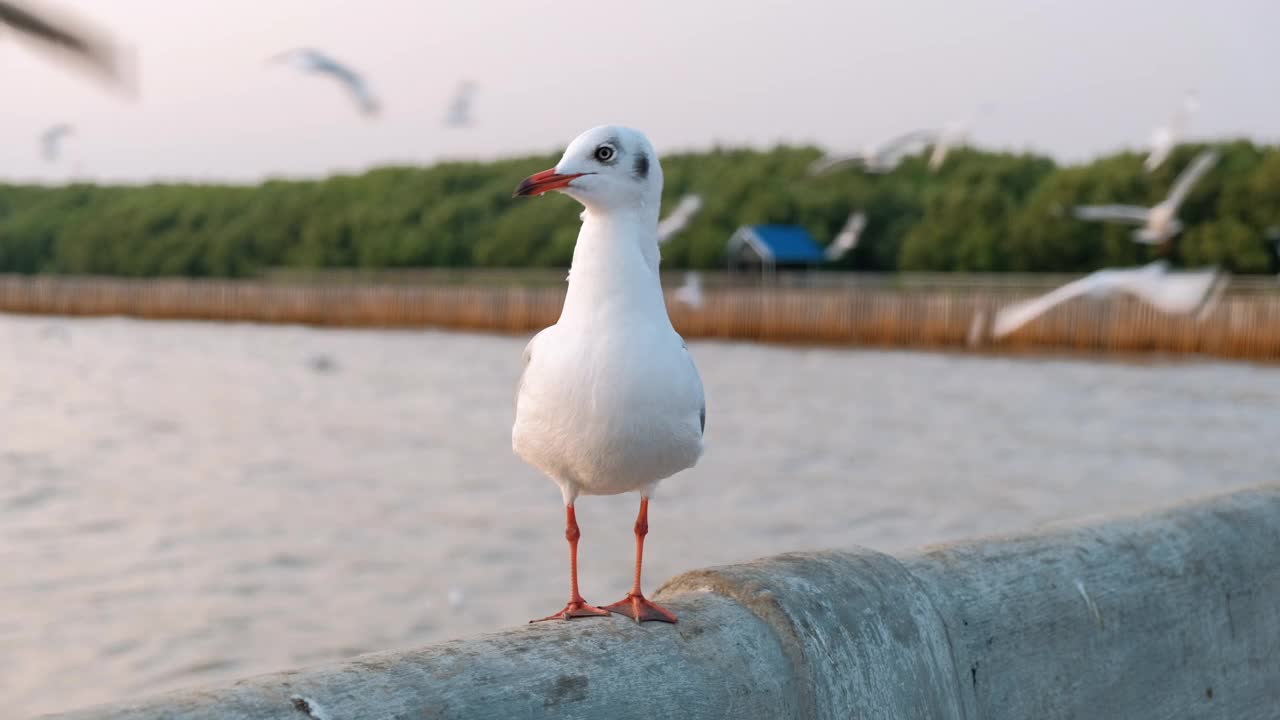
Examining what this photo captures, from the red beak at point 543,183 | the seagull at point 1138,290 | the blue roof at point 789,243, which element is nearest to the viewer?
the red beak at point 543,183

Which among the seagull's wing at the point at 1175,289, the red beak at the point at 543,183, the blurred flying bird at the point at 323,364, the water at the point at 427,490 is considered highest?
the red beak at the point at 543,183

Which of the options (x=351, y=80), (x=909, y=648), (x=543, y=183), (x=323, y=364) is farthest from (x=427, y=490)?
(x=323, y=364)

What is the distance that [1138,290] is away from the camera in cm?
997

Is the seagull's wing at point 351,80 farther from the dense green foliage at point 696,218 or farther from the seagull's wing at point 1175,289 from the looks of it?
the dense green foliage at point 696,218

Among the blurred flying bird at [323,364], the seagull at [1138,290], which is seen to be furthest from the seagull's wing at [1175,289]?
the blurred flying bird at [323,364]

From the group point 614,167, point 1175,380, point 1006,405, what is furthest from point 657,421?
point 1175,380

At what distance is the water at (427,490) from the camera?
9.33 m

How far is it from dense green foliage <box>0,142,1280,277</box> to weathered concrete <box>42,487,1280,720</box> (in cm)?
3715

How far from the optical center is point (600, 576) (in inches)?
411

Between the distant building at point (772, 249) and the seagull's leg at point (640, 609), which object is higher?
the distant building at point (772, 249)

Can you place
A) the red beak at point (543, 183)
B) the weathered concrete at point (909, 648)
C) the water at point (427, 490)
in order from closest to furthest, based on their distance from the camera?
the weathered concrete at point (909, 648), the red beak at point (543, 183), the water at point (427, 490)

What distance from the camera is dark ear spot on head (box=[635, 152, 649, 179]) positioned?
2.52 m

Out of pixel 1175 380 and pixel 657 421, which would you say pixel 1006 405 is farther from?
pixel 657 421

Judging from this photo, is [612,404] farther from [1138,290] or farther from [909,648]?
[1138,290]
